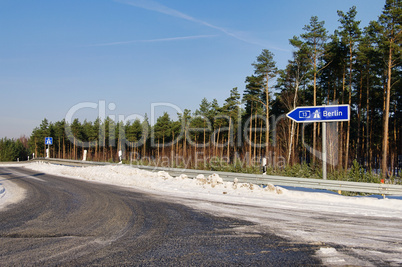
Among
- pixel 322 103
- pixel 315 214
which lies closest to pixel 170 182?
pixel 315 214

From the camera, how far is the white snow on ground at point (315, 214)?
455 cm

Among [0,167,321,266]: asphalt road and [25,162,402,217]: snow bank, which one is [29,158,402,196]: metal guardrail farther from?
[0,167,321,266]: asphalt road

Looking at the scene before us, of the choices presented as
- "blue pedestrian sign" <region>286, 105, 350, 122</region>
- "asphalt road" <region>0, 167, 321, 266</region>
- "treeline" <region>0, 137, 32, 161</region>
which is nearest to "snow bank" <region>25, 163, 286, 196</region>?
"blue pedestrian sign" <region>286, 105, 350, 122</region>

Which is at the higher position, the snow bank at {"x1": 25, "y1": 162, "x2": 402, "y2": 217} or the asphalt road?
the asphalt road

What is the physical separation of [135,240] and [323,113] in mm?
9725

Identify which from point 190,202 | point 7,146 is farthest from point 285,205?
point 7,146

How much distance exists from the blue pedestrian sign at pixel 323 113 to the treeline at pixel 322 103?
103 inches

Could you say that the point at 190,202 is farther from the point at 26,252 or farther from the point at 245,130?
the point at 245,130

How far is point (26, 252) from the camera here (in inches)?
172

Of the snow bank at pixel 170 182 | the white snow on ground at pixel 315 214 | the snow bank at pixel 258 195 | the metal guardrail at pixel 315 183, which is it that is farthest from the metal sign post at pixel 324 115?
the snow bank at pixel 170 182

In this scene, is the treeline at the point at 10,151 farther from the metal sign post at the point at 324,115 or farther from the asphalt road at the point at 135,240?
the metal sign post at the point at 324,115

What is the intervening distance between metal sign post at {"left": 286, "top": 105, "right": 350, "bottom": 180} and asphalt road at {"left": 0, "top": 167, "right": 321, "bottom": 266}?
6.80 m

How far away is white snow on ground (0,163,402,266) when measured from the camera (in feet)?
14.9

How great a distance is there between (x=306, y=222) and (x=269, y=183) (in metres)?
4.72
